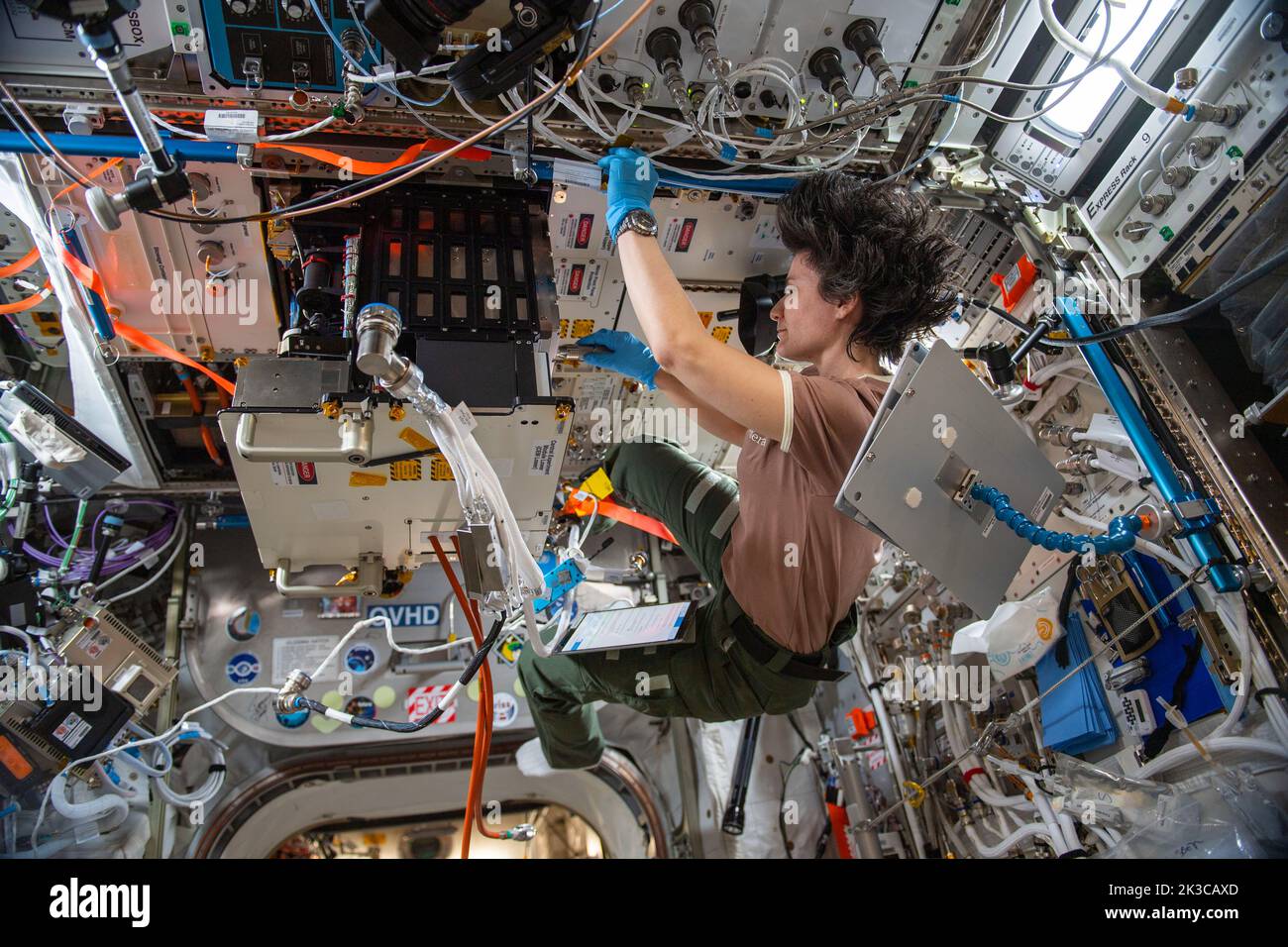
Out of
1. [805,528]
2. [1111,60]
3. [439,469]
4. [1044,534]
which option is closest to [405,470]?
[439,469]

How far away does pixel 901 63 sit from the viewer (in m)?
2.32

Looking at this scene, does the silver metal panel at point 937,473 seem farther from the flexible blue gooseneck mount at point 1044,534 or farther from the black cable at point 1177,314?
the black cable at point 1177,314

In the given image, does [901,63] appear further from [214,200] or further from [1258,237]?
[214,200]

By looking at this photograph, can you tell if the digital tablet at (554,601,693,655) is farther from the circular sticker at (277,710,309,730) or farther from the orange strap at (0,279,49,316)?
the orange strap at (0,279,49,316)

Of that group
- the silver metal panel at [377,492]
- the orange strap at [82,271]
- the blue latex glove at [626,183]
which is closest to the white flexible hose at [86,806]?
the silver metal panel at [377,492]

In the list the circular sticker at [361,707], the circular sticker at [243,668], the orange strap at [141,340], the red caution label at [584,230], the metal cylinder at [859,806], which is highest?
the red caution label at [584,230]

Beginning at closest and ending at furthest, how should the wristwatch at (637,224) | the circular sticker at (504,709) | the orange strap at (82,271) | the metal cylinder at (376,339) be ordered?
the metal cylinder at (376,339)
the wristwatch at (637,224)
the orange strap at (82,271)
the circular sticker at (504,709)

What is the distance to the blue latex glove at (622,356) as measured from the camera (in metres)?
2.38

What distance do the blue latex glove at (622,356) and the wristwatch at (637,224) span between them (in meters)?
0.39

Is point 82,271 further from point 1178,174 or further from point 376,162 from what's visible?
point 1178,174

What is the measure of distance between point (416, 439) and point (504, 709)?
2.21m

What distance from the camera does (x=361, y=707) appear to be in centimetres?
365

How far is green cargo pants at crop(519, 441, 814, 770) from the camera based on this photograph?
2.49 m

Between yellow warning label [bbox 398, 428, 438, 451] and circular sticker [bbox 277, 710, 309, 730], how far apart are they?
206cm
